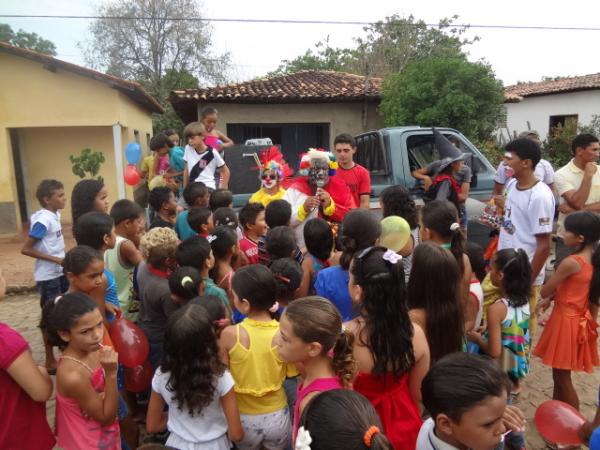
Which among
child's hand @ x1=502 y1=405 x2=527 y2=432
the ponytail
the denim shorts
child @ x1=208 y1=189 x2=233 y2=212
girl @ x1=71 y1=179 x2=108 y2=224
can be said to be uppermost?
girl @ x1=71 y1=179 x2=108 y2=224

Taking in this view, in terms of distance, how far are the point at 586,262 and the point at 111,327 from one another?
3.19 m

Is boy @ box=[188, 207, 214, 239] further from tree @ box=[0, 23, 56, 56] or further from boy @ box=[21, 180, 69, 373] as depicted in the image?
tree @ box=[0, 23, 56, 56]

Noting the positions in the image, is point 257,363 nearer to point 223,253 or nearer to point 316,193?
point 223,253

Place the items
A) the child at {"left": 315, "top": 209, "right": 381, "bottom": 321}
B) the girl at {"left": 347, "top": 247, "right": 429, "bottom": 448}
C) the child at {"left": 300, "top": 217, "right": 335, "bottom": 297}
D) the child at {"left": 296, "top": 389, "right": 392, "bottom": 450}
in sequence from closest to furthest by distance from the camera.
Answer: the child at {"left": 296, "top": 389, "right": 392, "bottom": 450}
the girl at {"left": 347, "top": 247, "right": 429, "bottom": 448}
the child at {"left": 315, "top": 209, "right": 381, "bottom": 321}
the child at {"left": 300, "top": 217, "right": 335, "bottom": 297}

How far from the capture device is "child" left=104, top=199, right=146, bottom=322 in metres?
3.30

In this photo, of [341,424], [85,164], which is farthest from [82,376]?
[85,164]

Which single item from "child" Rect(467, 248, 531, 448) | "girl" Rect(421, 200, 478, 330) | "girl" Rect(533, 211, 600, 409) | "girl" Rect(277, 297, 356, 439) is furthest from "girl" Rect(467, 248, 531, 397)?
"girl" Rect(277, 297, 356, 439)

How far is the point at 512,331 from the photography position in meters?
2.88

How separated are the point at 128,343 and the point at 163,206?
1.61m

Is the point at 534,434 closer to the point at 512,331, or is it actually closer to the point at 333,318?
the point at 512,331

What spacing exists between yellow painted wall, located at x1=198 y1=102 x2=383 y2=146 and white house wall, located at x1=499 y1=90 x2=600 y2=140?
982 cm

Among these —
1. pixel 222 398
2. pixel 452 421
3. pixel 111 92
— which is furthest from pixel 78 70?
pixel 452 421

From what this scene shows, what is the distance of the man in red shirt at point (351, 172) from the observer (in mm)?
4535

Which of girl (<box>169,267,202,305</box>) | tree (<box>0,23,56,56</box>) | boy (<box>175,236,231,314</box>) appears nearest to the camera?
girl (<box>169,267,202,305</box>)
